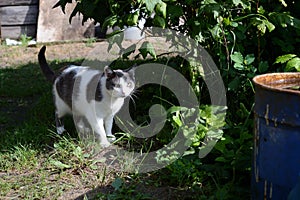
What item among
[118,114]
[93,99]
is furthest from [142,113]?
[93,99]

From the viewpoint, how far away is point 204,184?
3.44 m

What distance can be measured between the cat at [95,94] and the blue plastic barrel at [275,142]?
1383mm

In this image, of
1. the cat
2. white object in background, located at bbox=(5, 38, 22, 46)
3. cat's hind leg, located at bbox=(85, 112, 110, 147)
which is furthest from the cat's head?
white object in background, located at bbox=(5, 38, 22, 46)

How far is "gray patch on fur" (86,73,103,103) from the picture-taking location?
4066 mm

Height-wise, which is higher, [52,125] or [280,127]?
[280,127]

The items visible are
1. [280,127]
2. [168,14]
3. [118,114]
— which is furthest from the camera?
[118,114]

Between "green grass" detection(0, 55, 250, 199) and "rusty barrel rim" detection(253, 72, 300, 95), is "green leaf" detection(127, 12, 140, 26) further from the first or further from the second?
"rusty barrel rim" detection(253, 72, 300, 95)

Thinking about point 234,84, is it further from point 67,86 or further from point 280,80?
point 67,86

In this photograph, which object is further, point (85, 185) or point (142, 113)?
point (142, 113)

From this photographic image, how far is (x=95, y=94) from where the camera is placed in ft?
13.4

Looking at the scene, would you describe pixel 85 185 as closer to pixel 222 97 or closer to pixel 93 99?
pixel 93 99

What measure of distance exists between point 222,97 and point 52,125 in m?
1.46

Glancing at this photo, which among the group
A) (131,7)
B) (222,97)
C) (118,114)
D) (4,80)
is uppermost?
(131,7)

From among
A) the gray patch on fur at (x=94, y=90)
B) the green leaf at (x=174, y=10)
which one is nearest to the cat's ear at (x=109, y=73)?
the gray patch on fur at (x=94, y=90)
